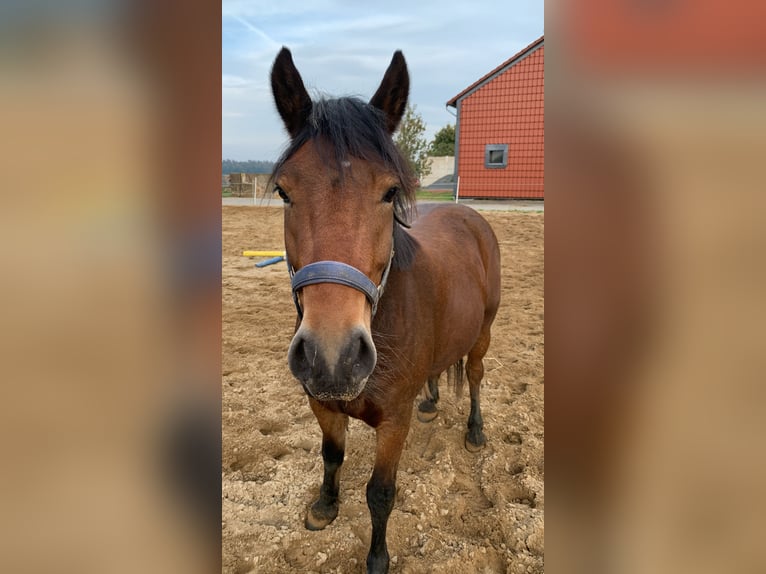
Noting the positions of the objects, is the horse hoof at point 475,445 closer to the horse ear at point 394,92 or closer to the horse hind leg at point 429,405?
the horse hind leg at point 429,405

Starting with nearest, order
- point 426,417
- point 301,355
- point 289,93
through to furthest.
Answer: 1. point 301,355
2. point 289,93
3. point 426,417

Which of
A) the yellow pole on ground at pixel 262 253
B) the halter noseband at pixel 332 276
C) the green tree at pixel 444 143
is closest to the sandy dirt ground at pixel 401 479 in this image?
the halter noseband at pixel 332 276

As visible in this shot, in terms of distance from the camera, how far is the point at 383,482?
2250mm

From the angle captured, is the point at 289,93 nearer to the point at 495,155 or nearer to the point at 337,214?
the point at 337,214

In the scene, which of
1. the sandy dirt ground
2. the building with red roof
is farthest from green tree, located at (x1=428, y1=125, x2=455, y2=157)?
the sandy dirt ground

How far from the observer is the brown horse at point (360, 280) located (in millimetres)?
1409

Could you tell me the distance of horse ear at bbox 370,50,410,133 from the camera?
1961 millimetres

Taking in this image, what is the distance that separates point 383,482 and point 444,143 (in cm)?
3754

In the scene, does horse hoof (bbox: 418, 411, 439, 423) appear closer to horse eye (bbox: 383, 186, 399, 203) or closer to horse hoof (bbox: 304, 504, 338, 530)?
horse hoof (bbox: 304, 504, 338, 530)

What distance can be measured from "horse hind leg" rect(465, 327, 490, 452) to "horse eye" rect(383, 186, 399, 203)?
222 cm

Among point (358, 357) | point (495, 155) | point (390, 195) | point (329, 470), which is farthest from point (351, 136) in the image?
point (495, 155)

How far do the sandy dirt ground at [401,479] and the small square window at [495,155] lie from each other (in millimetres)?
13706
